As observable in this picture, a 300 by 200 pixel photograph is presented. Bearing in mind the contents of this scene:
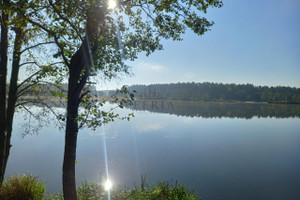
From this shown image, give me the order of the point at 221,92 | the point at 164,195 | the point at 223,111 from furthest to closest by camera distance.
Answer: the point at 221,92 < the point at 223,111 < the point at 164,195

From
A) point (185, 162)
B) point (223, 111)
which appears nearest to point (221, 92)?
point (223, 111)

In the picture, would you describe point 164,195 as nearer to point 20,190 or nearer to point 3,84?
point 20,190

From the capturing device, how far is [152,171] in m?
16.8

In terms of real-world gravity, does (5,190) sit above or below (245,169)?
above

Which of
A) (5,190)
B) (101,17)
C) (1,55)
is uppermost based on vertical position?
(101,17)

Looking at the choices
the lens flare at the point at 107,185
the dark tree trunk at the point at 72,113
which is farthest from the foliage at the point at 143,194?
the dark tree trunk at the point at 72,113

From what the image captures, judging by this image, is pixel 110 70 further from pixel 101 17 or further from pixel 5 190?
pixel 5 190

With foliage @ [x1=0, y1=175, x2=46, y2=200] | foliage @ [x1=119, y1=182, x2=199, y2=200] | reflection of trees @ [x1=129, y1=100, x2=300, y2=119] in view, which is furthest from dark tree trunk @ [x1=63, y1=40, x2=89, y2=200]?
reflection of trees @ [x1=129, y1=100, x2=300, y2=119]

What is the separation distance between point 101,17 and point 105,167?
15269mm

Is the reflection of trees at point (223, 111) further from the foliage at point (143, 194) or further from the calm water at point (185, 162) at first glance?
the foliage at point (143, 194)

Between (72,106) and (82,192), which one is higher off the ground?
(72,106)

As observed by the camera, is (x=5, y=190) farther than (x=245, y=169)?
No

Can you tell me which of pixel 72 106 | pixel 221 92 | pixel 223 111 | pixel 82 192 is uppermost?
pixel 221 92

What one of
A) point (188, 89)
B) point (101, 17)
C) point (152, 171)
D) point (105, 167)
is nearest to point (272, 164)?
point (152, 171)
